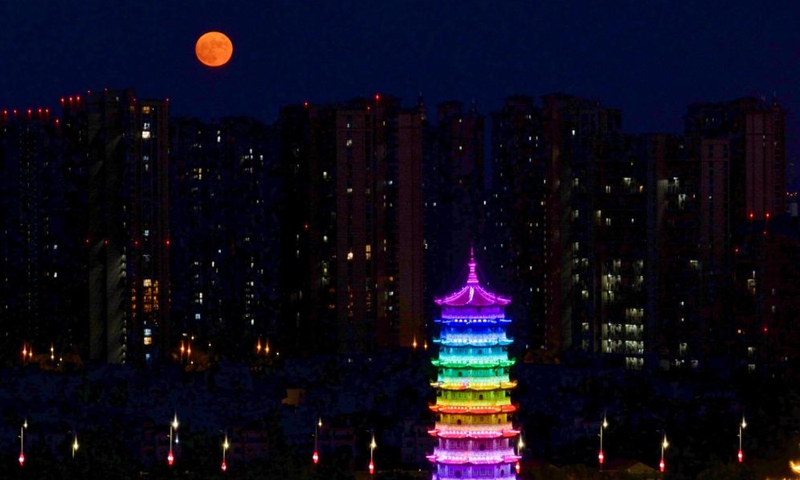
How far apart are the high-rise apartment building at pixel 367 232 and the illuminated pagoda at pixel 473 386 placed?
1315 centimetres

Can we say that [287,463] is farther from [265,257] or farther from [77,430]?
[265,257]

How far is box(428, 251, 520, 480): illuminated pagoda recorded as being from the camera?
19062mm

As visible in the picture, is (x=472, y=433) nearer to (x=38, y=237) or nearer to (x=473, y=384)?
(x=473, y=384)

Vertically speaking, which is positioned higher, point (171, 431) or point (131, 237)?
point (131, 237)

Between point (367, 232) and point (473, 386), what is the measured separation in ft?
45.9

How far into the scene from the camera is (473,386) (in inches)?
750

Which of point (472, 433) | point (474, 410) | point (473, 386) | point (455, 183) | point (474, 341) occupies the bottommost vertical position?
point (472, 433)

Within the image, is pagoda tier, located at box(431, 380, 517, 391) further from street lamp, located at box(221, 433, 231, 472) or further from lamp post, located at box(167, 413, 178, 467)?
lamp post, located at box(167, 413, 178, 467)

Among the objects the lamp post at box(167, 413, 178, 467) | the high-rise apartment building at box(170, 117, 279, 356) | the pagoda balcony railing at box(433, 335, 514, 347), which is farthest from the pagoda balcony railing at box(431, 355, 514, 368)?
the high-rise apartment building at box(170, 117, 279, 356)

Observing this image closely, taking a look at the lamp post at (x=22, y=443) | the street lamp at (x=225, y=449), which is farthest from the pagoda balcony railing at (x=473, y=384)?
the lamp post at (x=22, y=443)

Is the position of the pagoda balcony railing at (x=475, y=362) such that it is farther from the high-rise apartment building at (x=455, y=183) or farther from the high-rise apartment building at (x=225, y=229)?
the high-rise apartment building at (x=225, y=229)

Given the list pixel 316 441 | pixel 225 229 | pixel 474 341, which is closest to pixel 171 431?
pixel 316 441

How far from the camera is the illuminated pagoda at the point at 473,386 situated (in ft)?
62.5

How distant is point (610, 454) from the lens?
2384 centimetres
